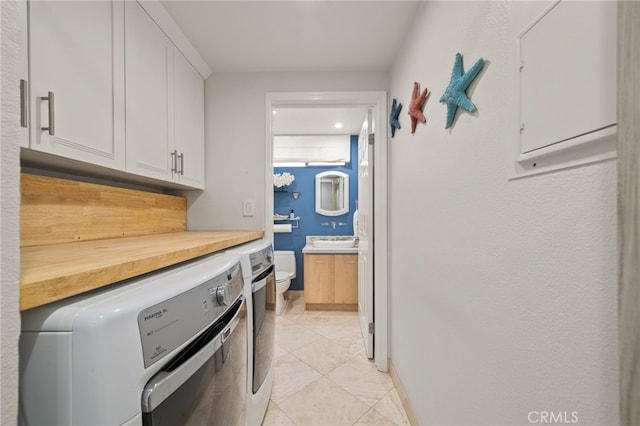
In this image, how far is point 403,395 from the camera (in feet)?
4.92

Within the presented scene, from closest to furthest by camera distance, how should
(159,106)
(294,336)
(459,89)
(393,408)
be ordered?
(459,89) < (159,106) < (393,408) < (294,336)

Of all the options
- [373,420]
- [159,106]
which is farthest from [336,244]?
[159,106]

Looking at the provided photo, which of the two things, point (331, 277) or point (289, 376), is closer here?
point (289, 376)

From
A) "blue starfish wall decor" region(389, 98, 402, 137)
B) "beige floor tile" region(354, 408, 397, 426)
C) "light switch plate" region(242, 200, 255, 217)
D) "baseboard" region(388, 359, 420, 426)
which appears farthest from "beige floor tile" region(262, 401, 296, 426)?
"blue starfish wall decor" region(389, 98, 402, 137)

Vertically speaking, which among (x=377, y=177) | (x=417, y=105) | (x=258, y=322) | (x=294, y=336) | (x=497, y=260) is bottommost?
(x=294, y=336)

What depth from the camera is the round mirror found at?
3668 mm

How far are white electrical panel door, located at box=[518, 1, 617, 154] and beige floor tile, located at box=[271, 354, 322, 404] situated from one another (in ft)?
5.89

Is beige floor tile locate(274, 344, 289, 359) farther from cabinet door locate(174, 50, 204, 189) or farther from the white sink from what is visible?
cabinet door locate(174, 50, 204, 189)

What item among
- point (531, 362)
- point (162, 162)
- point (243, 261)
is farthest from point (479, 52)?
point (162, 162)

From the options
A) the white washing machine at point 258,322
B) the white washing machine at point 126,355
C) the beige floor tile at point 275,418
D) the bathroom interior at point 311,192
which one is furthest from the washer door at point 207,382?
the bathroom interior at point 311,192

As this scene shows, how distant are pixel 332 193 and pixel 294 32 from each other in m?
2.35

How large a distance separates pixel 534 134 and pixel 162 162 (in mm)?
1593

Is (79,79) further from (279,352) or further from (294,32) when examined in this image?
(279,352)

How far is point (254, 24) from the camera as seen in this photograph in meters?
1.43
